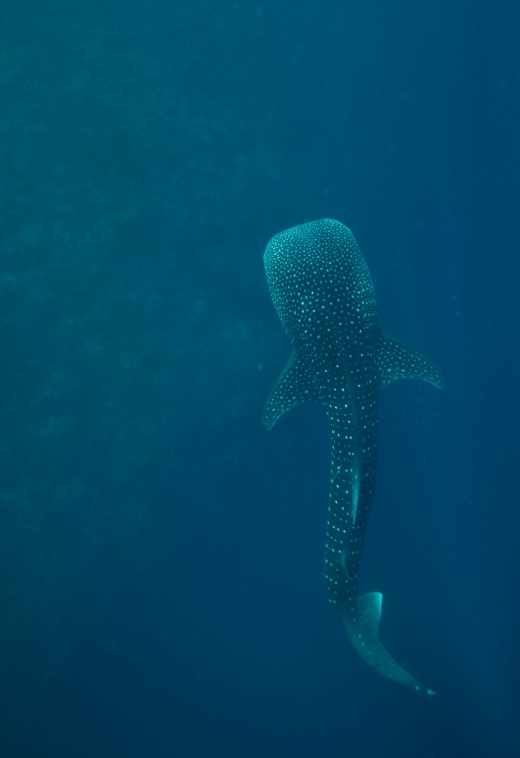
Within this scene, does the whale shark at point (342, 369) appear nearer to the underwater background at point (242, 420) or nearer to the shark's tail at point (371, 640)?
the shark's tail at point (371, 640)

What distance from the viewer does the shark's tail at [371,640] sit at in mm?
4402

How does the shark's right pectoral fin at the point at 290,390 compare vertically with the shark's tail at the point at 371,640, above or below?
above

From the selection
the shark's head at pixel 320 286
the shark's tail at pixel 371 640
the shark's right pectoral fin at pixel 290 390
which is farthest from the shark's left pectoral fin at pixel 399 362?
the shark's tail at pixel 371 640

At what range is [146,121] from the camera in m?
8.92

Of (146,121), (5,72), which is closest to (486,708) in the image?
(146,121)

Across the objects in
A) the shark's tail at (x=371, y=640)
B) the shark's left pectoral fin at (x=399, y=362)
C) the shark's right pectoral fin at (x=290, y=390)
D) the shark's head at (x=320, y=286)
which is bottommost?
the shark's tail at (x=371, y=640)

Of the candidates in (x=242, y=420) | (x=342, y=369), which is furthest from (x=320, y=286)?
(x=242, y=420)

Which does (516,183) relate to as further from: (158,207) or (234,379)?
(158,207)

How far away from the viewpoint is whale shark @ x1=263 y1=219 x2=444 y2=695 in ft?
15.8

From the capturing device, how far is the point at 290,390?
5.30 m

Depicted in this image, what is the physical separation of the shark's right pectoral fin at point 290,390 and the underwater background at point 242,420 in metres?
2.72

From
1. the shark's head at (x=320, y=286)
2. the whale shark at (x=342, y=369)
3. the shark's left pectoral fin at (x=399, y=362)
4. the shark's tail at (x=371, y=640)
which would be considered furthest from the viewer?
the shark's left pectoral fin at (x=399, y=362)

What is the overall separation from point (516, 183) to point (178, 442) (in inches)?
275

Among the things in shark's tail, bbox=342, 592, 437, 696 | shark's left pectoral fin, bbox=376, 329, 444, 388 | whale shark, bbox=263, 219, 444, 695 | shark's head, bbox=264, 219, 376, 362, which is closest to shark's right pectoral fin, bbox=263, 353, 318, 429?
whale shark, bbox=263, 219, 444, 695
